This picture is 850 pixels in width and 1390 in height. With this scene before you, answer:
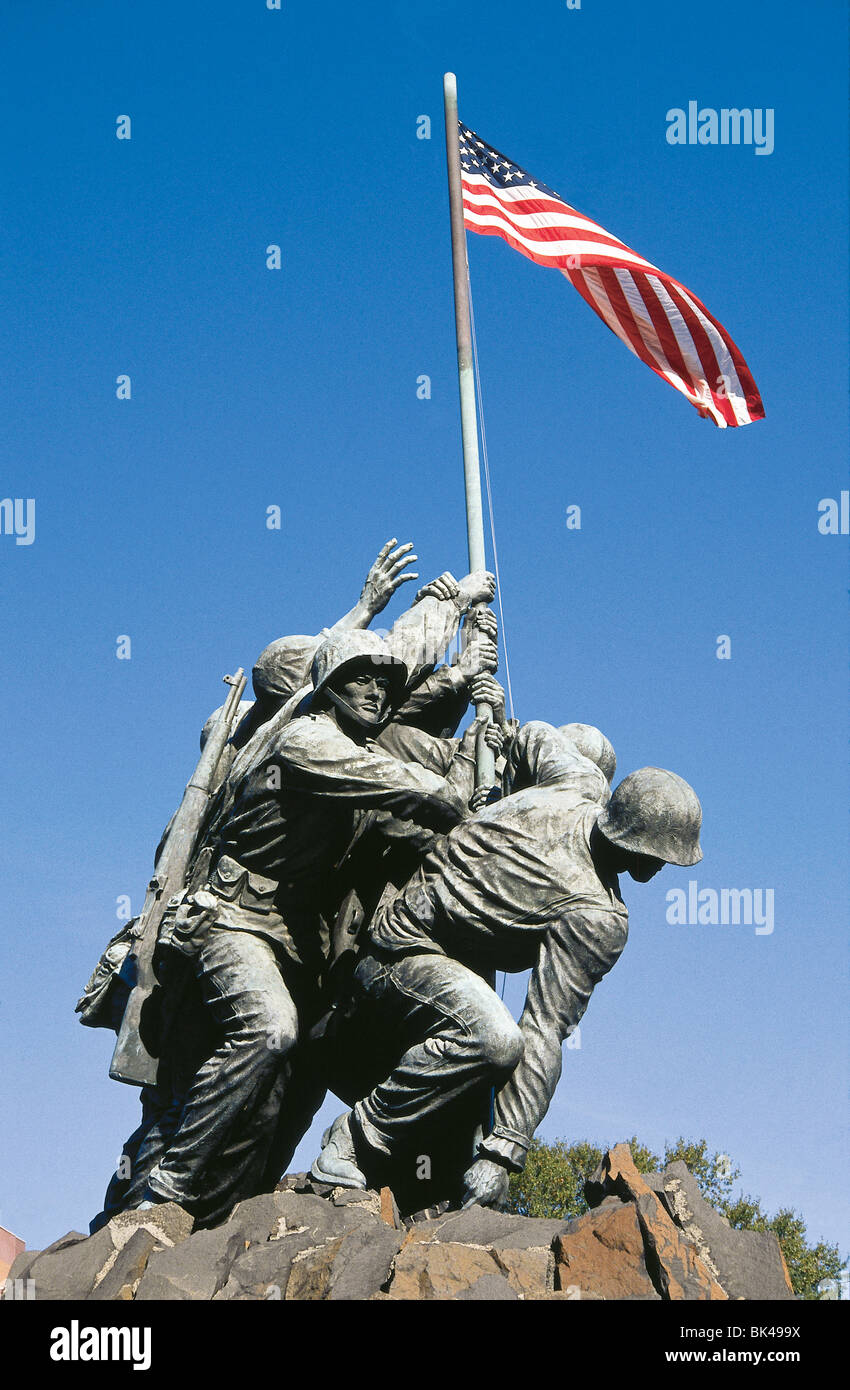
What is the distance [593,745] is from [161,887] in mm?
2630

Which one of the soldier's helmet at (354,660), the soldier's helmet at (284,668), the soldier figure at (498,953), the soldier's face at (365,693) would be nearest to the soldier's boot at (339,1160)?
the soldier figure at (498,953)

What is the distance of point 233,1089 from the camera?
24.0ft

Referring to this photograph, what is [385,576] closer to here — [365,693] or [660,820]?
[365,693]

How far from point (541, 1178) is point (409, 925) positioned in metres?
15.4

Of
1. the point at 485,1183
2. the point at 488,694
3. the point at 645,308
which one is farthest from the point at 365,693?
the point at 645,308

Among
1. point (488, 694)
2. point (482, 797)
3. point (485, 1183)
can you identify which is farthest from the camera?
point (488, 694)

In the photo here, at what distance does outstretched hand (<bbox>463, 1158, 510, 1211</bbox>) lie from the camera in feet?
23.7

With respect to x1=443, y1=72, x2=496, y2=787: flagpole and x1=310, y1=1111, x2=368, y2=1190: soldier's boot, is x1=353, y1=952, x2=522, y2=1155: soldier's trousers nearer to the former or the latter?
x1=310, y1=1111, x2=368, y2=1190: soldier's boot

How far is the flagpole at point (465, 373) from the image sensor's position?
355 inches

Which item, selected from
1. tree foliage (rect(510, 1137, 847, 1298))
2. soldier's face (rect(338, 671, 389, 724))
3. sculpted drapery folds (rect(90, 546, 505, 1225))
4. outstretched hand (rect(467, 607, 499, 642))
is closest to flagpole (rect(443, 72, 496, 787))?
outstretched hand (rect(467, 607, 499, 642))

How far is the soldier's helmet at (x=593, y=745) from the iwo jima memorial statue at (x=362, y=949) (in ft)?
0.58

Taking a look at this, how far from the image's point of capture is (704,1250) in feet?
22.2

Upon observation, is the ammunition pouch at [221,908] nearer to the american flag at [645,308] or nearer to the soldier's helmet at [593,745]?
the soldier's helmet at [593,745]
